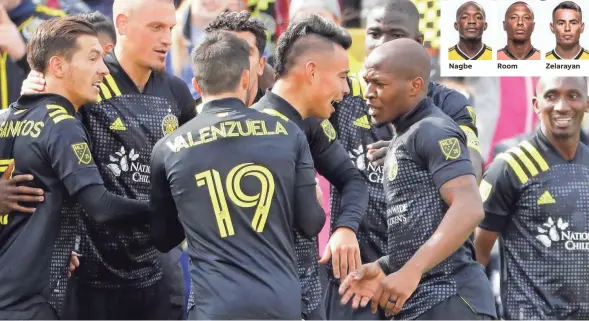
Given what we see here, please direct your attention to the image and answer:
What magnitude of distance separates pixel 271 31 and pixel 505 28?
71.1 inches

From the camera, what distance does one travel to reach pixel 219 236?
4844mm

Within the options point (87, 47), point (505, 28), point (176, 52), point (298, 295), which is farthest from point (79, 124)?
point (505, 28)

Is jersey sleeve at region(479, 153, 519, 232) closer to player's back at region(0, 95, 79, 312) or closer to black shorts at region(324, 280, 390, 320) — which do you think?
black shorts at region(324, 280, 390, 320)

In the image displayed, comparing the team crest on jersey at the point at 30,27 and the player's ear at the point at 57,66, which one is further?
the team crest on jersey at the point at 30,27

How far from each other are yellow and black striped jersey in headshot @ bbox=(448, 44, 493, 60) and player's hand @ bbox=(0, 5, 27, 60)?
3.17 meters

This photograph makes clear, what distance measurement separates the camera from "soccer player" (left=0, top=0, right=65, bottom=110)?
792 cm

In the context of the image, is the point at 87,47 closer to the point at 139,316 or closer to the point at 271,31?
the point at 139,316

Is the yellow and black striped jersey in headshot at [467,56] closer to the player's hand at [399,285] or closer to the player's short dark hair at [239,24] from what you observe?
the player's short dark hair at [239,24]

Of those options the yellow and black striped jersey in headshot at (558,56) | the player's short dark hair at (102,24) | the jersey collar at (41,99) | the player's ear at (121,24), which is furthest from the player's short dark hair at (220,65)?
the yellow and black striped jersey in headshot at (558,56)

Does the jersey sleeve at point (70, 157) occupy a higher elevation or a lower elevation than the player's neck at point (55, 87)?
lower

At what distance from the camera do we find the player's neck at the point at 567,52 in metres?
8.37

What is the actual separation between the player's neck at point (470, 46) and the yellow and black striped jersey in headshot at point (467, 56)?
0.07 feet

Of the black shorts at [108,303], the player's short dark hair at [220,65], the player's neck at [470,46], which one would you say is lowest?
the black shorts at [108,303]

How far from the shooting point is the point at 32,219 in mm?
5402
